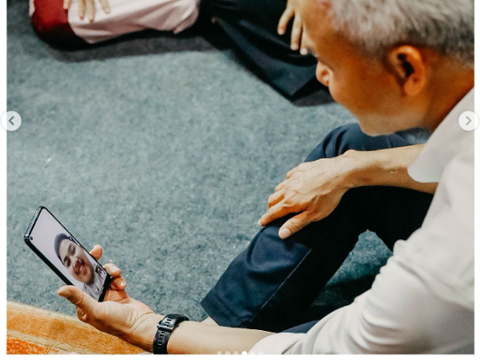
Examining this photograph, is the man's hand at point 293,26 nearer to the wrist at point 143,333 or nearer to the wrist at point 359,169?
the wrist at point 359,169

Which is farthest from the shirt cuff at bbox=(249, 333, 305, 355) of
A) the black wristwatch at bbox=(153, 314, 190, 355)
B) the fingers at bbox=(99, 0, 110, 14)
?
the fingers at bbox=(99, 0, 110, 14)

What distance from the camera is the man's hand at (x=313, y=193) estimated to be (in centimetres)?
81

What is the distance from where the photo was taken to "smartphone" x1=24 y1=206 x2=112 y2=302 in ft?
2.55

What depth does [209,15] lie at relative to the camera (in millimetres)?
1483

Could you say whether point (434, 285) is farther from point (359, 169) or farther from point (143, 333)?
point (143, 333)

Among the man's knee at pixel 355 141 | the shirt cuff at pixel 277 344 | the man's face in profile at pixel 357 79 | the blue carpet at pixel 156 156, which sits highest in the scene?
the man's face in profile at pixel 357 79

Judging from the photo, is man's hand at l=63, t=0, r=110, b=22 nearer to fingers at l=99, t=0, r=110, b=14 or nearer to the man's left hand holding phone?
fingers at l=99, t=0, r=110, b=14

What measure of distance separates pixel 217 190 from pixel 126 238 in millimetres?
225

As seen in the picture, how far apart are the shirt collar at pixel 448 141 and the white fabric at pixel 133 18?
3.36ft

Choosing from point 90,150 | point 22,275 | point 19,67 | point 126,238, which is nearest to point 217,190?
point 126,238

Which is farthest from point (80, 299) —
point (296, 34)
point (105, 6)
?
point (105, 6)

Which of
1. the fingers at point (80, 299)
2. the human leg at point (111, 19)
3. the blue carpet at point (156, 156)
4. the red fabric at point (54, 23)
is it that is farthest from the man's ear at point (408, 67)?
the red fabric at point (54, 23)

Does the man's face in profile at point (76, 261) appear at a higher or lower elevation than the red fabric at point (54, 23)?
lower

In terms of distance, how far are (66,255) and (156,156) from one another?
1.55ft
